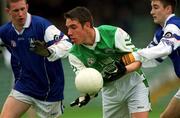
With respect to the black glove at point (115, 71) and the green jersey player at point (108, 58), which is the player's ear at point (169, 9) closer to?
the green jersey player at point (108, 58)

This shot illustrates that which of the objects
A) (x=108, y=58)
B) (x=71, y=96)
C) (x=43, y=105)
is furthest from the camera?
(x=71, y=96)

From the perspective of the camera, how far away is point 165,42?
848cm

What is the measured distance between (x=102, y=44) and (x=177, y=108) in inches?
54.1

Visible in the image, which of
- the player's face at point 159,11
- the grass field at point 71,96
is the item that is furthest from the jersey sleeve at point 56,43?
the grass field at point 71,96

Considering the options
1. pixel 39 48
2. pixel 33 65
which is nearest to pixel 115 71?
pixel 39 48

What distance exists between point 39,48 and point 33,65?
0.64 metres

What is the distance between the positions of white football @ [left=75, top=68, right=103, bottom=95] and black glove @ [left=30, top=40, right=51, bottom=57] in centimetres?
56

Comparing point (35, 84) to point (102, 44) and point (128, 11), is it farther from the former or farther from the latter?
point (128, 11)

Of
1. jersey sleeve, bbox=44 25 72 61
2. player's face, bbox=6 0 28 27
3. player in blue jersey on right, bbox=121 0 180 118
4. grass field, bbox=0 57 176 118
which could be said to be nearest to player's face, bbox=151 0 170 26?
player in blue jersey on right, bbox=121 0 180 118

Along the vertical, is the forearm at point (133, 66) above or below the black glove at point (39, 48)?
below

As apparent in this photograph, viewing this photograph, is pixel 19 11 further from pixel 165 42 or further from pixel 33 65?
pixel 165 42

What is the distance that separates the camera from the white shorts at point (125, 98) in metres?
8.69

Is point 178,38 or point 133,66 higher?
point 178,38

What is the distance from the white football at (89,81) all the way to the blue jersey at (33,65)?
89 centimetres
